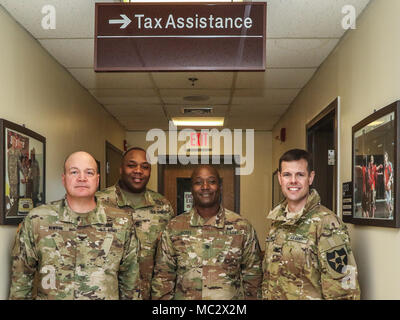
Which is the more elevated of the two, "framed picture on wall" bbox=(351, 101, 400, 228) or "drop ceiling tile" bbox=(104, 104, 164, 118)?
"drop ceiling tile" bbox=(104, 104, 164, 118)

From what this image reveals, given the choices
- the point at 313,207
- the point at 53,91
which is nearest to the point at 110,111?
the point at 53,91

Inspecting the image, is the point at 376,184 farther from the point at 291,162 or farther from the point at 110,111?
the point at 110,111

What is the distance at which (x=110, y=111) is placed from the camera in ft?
20.4

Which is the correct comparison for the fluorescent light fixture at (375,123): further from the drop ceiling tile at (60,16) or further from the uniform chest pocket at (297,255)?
the drop ceiling tile at (60,16)

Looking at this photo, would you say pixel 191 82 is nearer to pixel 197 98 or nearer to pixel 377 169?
pixel 197 98

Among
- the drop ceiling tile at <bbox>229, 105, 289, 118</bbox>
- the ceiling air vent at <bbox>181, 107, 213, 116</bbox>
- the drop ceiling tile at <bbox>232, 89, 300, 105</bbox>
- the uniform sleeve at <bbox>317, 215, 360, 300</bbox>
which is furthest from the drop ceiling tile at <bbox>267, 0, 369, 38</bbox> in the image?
the ceiling air vent at <bbox>181, 107, 213, 116</bbox>

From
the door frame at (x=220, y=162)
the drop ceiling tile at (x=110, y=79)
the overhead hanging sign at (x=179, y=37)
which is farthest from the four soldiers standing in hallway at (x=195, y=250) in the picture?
the door frame at (x=220, y=162)

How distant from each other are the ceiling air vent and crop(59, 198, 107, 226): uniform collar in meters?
3.38

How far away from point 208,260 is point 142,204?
772mm

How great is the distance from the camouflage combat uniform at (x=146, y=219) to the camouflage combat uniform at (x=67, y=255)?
27.3 inches

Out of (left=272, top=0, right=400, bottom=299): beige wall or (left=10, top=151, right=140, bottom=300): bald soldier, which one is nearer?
(left=272, top=0, right=400, bottom=299): beige wall

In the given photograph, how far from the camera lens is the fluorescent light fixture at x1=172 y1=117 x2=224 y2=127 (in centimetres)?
673

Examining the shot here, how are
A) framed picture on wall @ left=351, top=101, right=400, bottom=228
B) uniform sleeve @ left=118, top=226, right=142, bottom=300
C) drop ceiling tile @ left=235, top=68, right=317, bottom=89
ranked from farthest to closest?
drop ceiling tile @ left=235, top=68, right=317, bottom=89 → uniform sleeve @ left=118, top=226, right=142, bottom=300 → framed picture on wall @ left=351, top=101, right=400, bottom=228

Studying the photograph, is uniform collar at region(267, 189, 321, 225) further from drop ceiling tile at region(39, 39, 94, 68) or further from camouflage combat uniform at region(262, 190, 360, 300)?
drop ceiling tile at region(39, 39, 94, 68)
